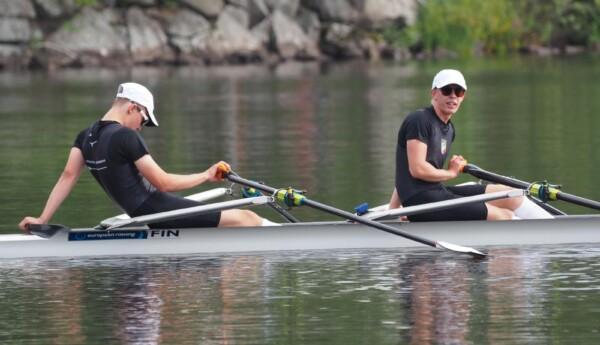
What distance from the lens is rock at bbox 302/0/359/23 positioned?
10125 cm

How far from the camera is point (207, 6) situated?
97.7 meters

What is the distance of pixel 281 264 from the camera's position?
16234 millimetres

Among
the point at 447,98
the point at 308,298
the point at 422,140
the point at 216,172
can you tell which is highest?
the point at 447,98

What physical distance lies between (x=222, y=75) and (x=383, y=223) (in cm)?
6212

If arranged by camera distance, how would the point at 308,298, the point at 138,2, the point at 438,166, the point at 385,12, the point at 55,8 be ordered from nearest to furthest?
1. the point at 308,298
2. the point at 438,166
3. the point at 55,8
4. the point at 138,2
5. the point at 385,12

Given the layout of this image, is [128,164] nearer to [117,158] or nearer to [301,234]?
[117,158]

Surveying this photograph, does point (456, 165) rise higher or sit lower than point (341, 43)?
lower

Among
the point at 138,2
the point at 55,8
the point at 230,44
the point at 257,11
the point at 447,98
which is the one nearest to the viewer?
the point at 447,98

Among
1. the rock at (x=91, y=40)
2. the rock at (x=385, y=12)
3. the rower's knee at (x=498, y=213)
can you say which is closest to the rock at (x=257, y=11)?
the rock at (x=385, y=12)

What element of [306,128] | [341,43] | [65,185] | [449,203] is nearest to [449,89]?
[449,203]

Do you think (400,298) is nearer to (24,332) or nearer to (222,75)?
Answer: (24,332)

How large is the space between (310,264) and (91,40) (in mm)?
78146

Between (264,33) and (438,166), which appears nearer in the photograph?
(438,166)

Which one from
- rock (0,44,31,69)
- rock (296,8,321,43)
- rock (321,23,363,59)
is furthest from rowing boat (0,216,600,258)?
rock (296,8,321,43)
